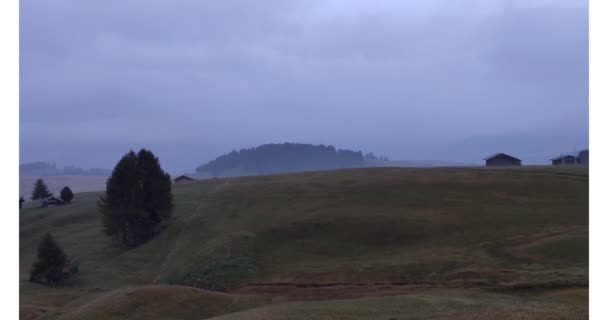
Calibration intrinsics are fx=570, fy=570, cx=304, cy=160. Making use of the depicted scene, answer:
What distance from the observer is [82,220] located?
88875mm

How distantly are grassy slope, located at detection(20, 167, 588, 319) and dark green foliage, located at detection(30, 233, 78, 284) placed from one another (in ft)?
5.78

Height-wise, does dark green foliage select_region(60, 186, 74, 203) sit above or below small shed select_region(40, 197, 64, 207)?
above

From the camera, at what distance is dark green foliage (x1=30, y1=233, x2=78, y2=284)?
60.0 meters

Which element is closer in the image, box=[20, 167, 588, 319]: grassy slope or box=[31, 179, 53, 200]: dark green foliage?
box=[20, 167, 588, 319]: grassy slope

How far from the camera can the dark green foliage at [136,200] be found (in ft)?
246

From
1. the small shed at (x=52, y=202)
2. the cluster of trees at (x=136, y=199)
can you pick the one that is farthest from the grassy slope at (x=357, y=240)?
the small shed at (x=52, y=202)

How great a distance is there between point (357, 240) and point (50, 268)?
32.5 metres

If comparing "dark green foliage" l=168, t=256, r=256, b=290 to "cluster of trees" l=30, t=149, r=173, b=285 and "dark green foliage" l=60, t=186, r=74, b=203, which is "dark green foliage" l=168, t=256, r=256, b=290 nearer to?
"cluster of trees" l=30, t=149, r=173, b=285

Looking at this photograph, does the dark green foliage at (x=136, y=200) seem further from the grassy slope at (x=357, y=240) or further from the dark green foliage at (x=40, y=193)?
the dark green foliage at (x=40, y=193)

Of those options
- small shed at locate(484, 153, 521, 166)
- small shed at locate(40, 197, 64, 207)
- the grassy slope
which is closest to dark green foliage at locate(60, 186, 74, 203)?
small shed at locate(40, 197, 64, 207)

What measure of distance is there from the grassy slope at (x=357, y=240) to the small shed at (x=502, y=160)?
31069 mm
